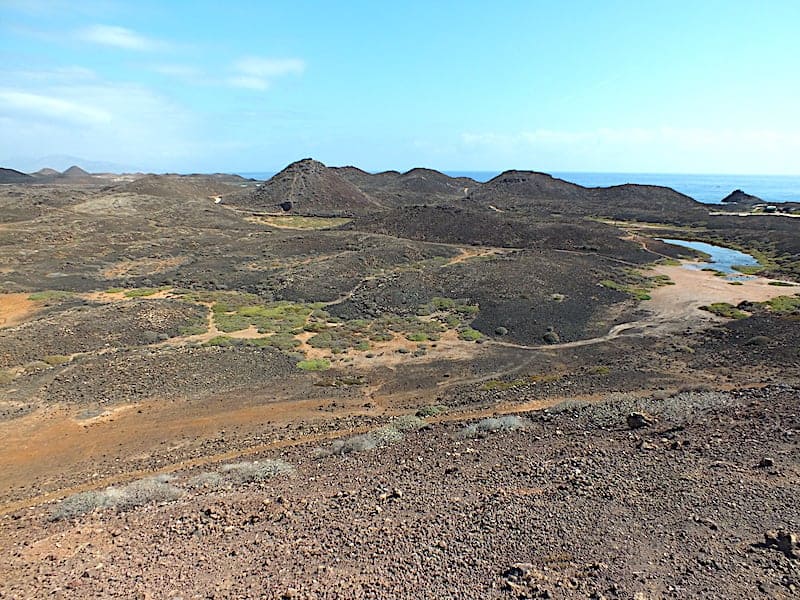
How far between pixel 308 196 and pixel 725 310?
85426 millimetres

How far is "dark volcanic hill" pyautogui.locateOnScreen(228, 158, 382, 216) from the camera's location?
100875 millimetres

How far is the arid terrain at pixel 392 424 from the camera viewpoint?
8.65m

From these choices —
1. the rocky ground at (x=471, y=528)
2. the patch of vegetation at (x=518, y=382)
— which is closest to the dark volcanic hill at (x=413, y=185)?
the patch of vegetation at (x=518, y=382)

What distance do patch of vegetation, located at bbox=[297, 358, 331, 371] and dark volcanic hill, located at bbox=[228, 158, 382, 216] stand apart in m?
72.4

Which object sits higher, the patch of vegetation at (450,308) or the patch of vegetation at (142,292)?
the patch of vegetation at (142,292)

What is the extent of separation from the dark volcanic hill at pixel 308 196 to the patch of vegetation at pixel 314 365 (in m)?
72.4

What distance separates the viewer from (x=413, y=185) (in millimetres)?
163500

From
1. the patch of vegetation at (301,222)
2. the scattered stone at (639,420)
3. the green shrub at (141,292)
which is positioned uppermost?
the patch of vegetation at (301,222)

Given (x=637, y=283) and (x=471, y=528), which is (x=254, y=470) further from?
(x=637, y=283)

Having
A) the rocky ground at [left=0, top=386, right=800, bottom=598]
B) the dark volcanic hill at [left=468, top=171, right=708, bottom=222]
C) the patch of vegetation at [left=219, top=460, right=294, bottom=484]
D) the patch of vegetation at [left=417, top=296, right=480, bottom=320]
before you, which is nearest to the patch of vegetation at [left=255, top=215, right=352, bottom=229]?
the dark volcanic hill at [left=468, top=171, right=708, bottom=222]

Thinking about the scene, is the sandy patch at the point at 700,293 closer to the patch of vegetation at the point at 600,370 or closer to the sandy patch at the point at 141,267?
the patch of vegetation at the point at 600,370

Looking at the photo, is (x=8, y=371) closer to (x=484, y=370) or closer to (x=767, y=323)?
(x=484, y=370)

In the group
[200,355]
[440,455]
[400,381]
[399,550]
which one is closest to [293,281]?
[200,355]

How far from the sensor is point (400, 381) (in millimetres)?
24531
